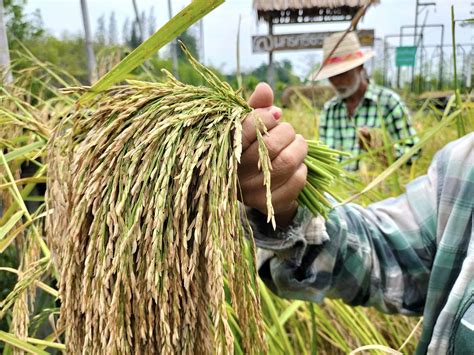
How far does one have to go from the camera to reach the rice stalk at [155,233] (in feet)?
1.58

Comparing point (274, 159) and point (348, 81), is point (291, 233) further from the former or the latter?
point (348, 81)

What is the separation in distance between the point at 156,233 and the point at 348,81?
255 cm

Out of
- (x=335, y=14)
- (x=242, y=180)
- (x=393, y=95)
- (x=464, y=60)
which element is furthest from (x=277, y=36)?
(x=242, y=180)

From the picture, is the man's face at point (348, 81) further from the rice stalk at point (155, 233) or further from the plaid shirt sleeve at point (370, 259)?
the rice stalk at point (155, 233)

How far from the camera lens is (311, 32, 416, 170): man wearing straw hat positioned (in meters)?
2.67

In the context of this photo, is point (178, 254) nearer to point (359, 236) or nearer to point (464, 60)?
point (359, 236)

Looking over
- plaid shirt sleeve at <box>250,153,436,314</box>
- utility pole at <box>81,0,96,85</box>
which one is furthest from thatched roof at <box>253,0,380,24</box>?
plaid shirt sleeve at <box>250,153,436,314</box>

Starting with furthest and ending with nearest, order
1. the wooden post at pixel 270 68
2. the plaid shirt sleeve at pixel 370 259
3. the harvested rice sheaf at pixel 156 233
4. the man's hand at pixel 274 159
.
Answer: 1. the wooden post at pixel 270 68
2. the plaid shirt sleeve at pixel 370 259
3. the man's hand at pixel 274 159
4. the harvested rice sheaf at pixel 156 233

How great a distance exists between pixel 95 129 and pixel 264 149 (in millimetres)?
180

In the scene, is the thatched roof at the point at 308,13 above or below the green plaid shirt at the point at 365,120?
above

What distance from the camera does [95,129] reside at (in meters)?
0.57

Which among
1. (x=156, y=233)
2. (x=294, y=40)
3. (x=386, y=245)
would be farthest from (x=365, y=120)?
(x=156, y=233)

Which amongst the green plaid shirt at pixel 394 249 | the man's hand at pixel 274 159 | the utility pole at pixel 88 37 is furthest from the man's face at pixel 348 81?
the man's hand at pixel 274 159

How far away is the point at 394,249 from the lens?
3.21ft
